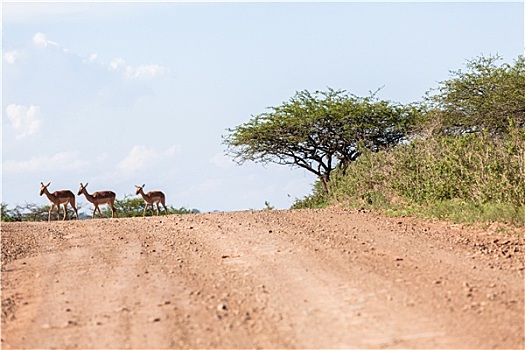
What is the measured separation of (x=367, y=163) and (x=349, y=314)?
44.7ft

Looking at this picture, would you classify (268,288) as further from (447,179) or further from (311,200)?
(311,200)

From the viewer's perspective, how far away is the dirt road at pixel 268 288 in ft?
22.4

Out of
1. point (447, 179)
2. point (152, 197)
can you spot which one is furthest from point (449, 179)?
point (152, 197)

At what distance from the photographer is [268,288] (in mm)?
8516

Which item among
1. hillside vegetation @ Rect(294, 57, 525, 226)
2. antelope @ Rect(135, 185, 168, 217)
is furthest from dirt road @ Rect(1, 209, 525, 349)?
antelope @ Rect(135, 185, 168, 217)

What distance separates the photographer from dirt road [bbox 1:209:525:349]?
6.82 metres

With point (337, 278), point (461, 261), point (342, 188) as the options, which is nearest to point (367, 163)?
point (342, 188)

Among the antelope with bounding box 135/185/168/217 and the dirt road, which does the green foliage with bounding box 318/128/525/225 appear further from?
the antelope with bounding box 135/185/168/217

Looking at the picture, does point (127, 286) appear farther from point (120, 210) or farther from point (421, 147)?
point (120, 210)

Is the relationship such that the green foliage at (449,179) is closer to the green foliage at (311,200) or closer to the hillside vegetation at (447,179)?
the hillside vegetation at (447,179)

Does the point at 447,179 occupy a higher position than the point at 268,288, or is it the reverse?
the point at 447,179

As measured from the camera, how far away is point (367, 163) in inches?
816

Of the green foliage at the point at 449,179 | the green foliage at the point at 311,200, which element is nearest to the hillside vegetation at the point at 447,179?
the green foliage at the point at 449,179

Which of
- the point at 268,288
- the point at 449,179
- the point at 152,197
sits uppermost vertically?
the point at 152,197
